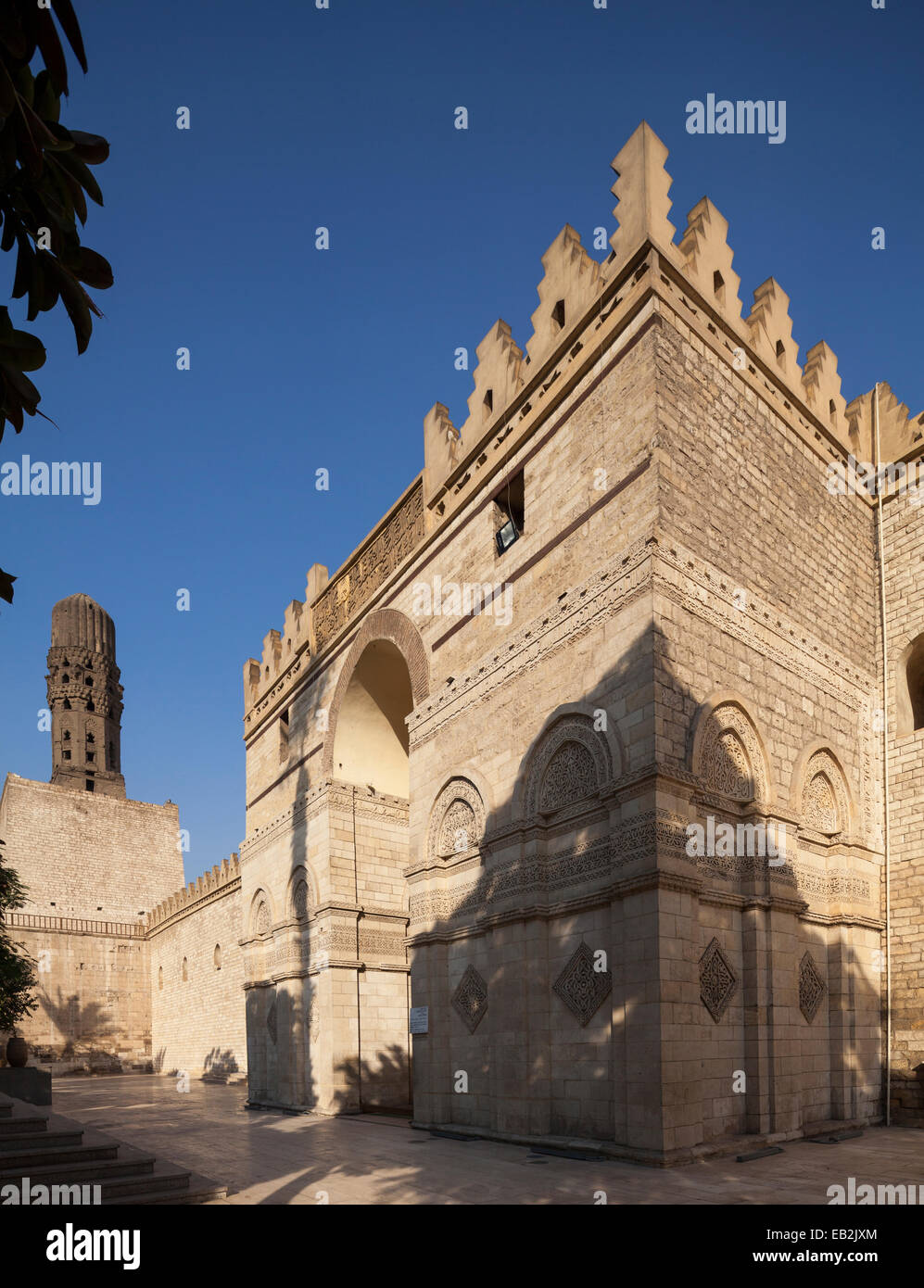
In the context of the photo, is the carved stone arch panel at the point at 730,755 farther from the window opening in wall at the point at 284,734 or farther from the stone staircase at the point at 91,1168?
the window opening in wall at the point at 284,734

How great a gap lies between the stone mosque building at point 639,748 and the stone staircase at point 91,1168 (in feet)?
11.4

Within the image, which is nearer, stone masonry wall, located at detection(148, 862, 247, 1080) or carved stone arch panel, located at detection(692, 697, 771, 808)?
carved stone arch panel, located at detection(692, 697, 771, 808)

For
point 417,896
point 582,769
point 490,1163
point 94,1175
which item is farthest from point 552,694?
point 94,1175

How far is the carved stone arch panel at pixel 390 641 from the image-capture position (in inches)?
517

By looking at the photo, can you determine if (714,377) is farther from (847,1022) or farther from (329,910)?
(329,910)

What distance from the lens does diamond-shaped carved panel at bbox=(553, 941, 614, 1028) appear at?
887 cm

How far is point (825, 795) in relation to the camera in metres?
11.1

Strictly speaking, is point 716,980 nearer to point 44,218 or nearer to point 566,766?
point 566,766

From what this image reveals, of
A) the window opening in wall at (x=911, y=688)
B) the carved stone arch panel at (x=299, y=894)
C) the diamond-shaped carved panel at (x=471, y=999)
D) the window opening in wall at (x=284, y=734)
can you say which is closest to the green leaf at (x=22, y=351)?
the diamond-shaped carved panel at (x=471, y=999)

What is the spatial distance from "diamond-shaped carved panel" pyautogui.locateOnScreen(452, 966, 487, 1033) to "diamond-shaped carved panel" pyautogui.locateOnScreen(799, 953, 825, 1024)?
10.9 feet

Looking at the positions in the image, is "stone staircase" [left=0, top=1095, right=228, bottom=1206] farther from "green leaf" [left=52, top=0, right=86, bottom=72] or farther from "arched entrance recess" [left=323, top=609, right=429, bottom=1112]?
"green leaf" [left=52, top=0, right=86, bottom=72]

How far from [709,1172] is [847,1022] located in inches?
142

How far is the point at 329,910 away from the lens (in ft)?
47.8

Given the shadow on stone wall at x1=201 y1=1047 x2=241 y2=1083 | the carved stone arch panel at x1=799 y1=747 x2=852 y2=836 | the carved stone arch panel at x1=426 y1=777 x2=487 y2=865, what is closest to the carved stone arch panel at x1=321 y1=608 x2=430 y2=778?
the carved stone arch panel at x1=426 y1=777 x2=487 y2=865
